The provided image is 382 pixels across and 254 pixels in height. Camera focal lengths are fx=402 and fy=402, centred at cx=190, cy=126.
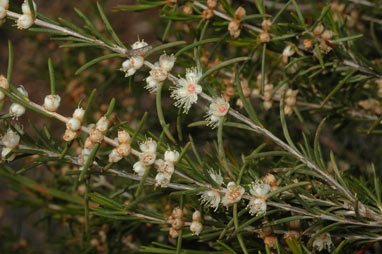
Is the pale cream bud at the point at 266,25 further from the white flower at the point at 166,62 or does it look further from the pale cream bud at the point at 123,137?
the pale cream bud at the point at 123,137

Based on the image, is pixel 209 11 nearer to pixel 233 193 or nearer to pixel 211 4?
pixel 211 4

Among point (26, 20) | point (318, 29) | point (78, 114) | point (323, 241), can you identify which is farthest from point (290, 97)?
point (26, 20)

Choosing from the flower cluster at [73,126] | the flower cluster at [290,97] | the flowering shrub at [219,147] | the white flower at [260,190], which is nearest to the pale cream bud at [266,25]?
the flowering shrub at [219,147]

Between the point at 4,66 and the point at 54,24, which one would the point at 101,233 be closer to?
the point at 54,24

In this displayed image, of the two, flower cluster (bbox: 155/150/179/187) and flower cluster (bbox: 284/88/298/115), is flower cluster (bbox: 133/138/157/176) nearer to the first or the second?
flower cluster (bbox: 155/150/179/187)

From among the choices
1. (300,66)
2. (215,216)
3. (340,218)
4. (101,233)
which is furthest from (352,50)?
(101,233)

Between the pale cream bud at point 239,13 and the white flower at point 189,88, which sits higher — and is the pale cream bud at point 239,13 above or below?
above

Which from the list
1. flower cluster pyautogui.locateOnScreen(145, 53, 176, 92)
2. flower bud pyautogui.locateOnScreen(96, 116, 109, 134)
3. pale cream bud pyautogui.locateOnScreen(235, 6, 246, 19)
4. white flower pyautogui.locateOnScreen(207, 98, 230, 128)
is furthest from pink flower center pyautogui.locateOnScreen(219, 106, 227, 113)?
pale cream bud pyautogui.locateOnScreen(235, 6, 246, 19)
